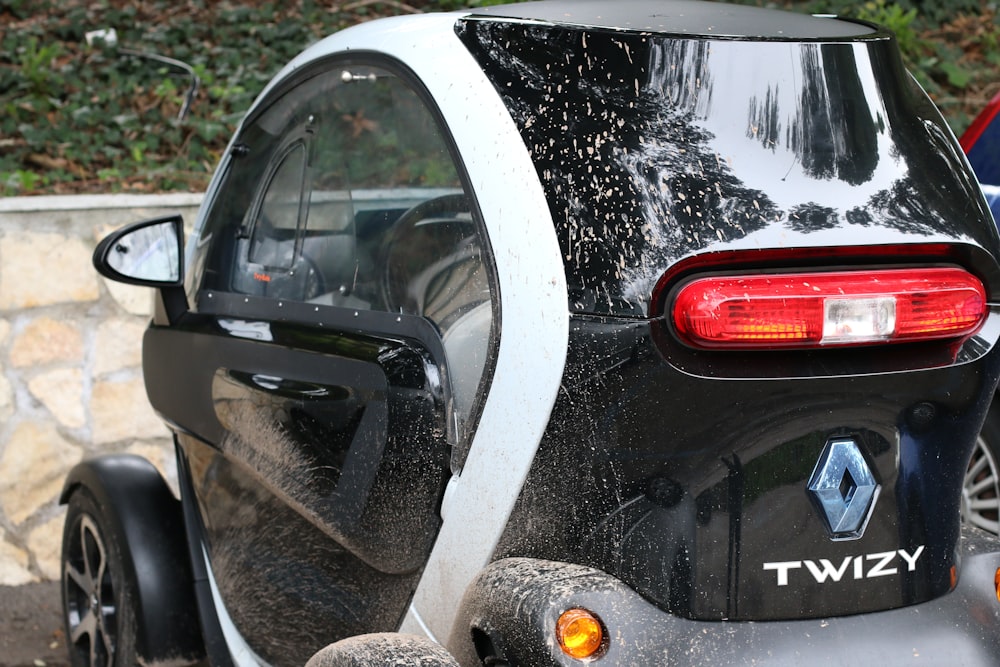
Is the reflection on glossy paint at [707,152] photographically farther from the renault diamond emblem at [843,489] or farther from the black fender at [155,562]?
the black fender at [155,562]

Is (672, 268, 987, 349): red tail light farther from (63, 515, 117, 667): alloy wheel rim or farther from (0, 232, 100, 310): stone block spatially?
(0, 232, 100, 310): stone block

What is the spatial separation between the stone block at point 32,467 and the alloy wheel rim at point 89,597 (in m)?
1.41

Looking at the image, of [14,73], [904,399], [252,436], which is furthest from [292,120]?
[14,73]

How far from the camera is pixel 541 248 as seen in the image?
1787 millimetres

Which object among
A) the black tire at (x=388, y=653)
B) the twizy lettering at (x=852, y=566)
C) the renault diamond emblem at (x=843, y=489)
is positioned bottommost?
the black tire at (x=388, y=653)

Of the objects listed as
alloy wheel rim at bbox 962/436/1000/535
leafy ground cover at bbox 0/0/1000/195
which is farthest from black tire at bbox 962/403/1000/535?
leafy ground cover at bbox 0/0/1000/195

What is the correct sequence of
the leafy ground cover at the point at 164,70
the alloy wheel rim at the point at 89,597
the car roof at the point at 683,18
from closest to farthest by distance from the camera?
the car roof at the point at 683,18, the alloy wheel rim at the point at 89,597, the leafy ground cover at the point at 164,70

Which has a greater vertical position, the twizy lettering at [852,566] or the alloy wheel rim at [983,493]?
the twizy lettering at [852,566]

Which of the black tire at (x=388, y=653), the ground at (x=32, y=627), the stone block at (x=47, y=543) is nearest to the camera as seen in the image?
the black tire at (x=388, y=653)

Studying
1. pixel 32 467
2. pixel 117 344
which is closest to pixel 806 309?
pixel 117 344

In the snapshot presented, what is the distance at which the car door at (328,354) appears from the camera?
6.80 ft

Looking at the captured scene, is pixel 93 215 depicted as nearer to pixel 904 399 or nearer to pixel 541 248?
pixel 541 248

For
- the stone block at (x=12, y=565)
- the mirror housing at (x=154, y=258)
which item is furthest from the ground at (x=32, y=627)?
the mirror housing at (x=154, y=258)

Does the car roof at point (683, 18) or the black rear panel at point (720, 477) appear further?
the car roof at point (683, 18)
